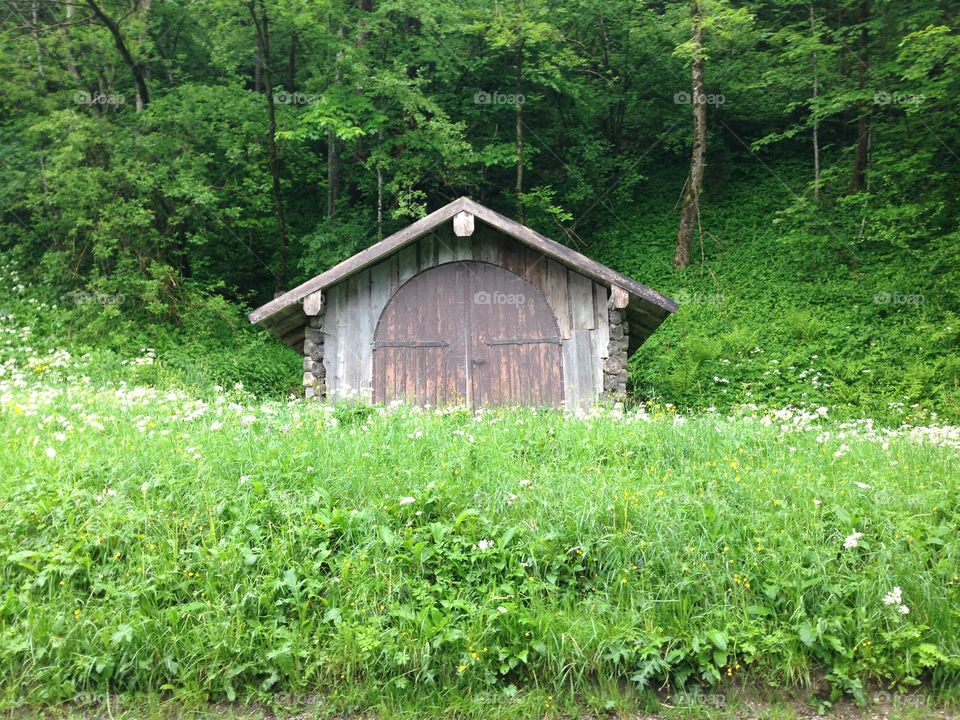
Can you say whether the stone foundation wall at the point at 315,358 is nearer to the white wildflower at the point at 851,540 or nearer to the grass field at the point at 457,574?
the grass field at the point at 457,574

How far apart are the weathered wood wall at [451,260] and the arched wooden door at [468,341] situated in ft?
0.48

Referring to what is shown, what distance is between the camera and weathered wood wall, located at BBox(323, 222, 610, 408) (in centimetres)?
1163

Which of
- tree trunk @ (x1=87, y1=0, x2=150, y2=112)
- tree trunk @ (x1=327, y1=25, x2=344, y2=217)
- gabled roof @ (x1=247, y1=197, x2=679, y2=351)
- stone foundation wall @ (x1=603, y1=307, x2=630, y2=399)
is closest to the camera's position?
gabled roof @ (x1=247, y1=197, x2=679, y2=351)

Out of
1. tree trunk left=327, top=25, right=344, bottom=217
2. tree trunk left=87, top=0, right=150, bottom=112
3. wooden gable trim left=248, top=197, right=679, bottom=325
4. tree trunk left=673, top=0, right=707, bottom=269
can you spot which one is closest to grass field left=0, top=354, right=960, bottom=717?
wooden gable trim left=248, top=197, right=679, bottom=325

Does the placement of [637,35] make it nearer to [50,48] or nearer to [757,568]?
[50,48]

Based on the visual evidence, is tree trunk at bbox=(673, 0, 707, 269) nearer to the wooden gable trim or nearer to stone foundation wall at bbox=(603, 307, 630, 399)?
stone foundation wall at bbox=(603, 307, 630, 399)

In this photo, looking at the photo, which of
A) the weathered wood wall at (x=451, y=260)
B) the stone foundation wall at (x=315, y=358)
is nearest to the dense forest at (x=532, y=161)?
the weathered wood wall at (x=451, y=260)

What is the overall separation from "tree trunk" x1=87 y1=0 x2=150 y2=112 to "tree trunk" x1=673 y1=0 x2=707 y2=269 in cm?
1399

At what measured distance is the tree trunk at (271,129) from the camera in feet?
60.2

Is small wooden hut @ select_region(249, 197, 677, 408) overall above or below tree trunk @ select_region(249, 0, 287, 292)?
below

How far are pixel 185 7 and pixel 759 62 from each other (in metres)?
16.1

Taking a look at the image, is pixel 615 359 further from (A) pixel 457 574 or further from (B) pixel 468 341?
(A) pixel 457 574

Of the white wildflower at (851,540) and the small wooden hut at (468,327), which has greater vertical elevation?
the small wooden hut at (468,327)

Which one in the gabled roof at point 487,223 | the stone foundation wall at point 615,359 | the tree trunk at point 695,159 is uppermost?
the tree trunk at point 695,159
